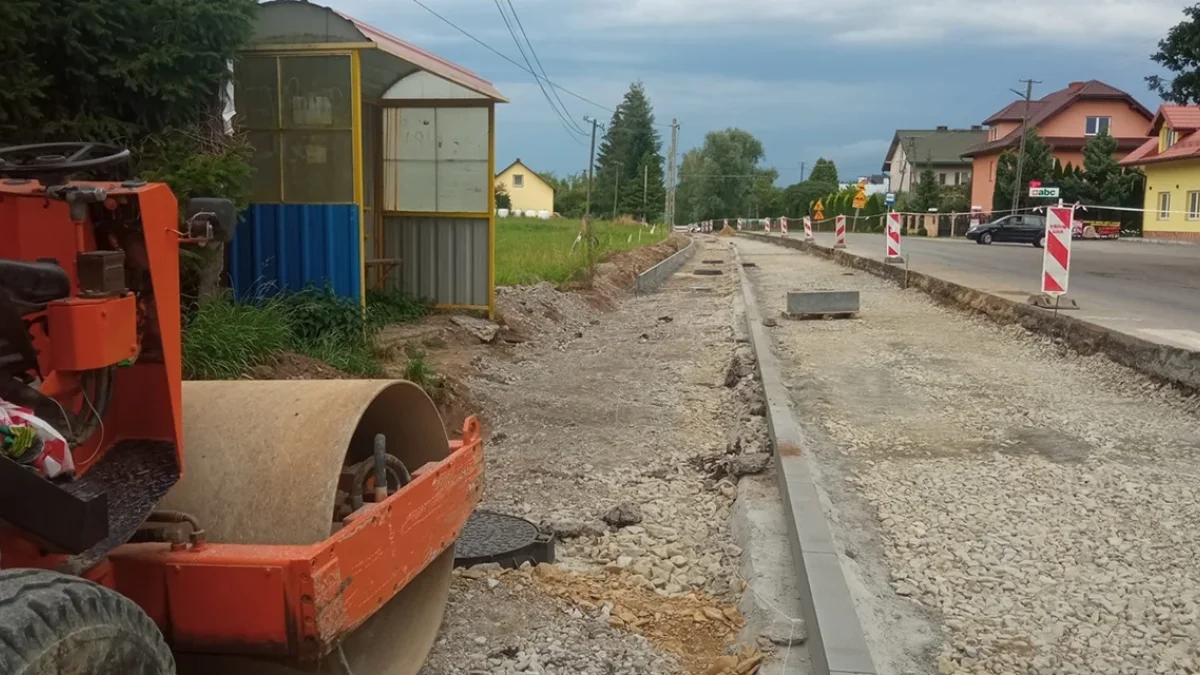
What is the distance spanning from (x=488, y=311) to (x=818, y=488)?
7.45 metres

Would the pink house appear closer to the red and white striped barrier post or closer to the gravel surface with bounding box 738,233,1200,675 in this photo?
the red and white striped barrier post

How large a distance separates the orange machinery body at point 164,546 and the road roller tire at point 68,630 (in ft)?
0.95

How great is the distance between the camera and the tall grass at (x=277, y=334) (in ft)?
25.4

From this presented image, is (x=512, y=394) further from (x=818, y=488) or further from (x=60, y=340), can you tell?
(x=60, y=340)

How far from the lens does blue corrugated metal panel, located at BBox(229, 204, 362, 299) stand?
1023 cm

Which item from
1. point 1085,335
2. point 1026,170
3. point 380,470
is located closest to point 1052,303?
point 1085,335

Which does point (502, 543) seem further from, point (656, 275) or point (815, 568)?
point (656, 275)

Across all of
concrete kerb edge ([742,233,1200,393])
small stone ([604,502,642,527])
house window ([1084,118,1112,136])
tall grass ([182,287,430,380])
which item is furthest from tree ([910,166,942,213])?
small stone ([604,502,642,527])

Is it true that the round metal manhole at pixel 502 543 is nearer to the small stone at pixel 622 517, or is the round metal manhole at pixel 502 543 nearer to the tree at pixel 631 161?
the small stone at pixel 622 517

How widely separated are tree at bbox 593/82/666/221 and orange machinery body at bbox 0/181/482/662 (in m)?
91.0

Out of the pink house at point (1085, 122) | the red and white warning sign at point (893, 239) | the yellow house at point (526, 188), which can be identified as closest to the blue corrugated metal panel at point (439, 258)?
the red and white warning sign at point (893, 239)

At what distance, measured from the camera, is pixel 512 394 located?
10.2m

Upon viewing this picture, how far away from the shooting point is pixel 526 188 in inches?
4808

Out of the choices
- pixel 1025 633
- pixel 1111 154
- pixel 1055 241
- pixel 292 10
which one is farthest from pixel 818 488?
pixel 1111 154
